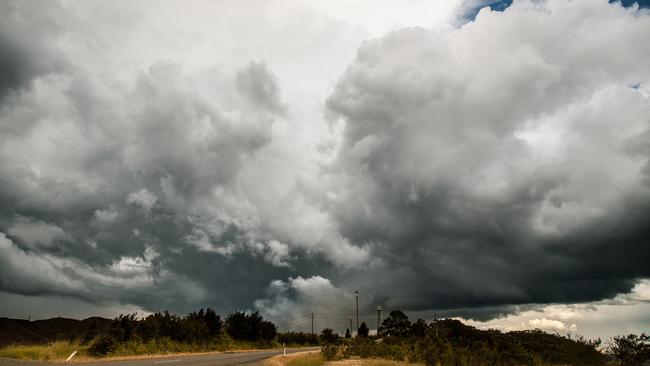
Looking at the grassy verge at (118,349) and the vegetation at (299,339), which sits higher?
the grassy verge at (118,349)

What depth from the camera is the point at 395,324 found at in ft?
Result: 295

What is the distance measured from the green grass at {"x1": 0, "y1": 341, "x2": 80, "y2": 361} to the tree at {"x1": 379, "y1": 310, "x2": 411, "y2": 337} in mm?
63728

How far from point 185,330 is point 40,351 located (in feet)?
66.4

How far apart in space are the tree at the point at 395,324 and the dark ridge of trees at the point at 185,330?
25039mm

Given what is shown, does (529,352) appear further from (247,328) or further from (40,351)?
(247,328)

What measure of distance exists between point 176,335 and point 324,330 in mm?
58441

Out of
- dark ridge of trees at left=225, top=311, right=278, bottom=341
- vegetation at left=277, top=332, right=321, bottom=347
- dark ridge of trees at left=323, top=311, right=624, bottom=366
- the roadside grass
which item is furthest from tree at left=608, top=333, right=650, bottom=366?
vegetation at left=277, top=332, right=321, bottom=347

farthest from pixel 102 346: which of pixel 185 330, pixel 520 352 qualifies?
pixel 520 352

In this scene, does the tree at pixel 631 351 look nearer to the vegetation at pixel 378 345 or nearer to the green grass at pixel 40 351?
the vegetation at pixel 378 345

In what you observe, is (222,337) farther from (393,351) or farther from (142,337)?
(393,351)

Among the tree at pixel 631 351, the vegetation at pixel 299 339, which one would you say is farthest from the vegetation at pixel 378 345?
the vegetation at pixel 299 339

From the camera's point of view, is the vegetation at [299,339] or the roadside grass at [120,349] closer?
the roadside grass at [120,349]

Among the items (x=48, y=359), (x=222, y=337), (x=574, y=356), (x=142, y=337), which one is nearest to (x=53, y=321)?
(x=222, y=337)

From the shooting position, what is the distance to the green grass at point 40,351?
25.3 m
